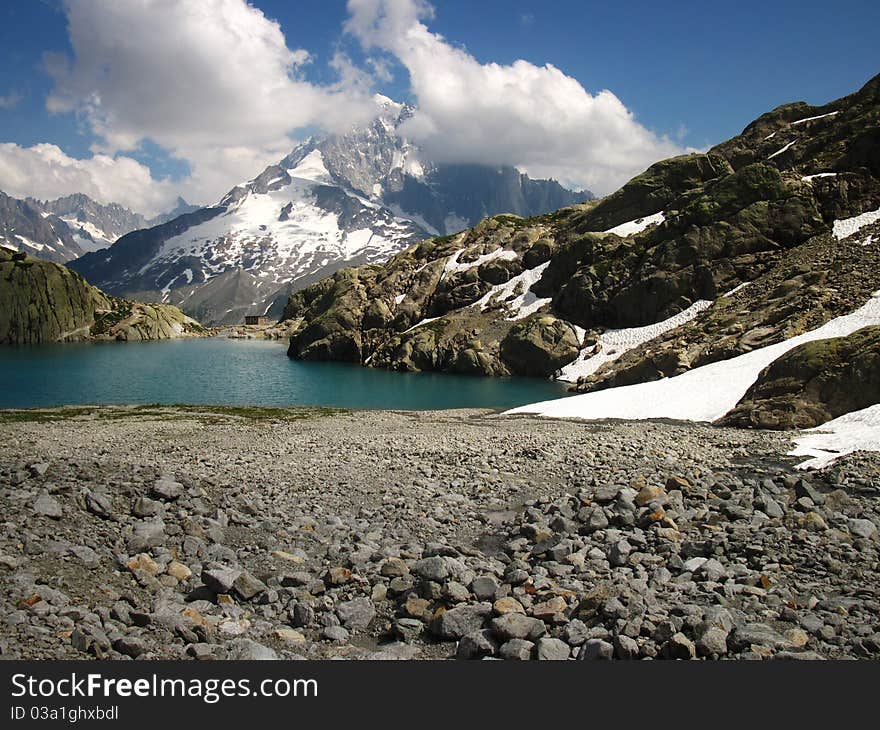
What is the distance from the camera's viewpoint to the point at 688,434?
107ft

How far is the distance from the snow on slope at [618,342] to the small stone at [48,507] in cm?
8190

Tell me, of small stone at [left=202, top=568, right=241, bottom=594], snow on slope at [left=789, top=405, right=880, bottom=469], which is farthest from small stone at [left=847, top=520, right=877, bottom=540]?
small stone at [left=202, top=568, right=241, bottom=594]

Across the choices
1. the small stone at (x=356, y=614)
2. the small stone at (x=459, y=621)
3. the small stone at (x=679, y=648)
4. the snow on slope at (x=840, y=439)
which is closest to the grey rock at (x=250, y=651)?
the small stone at (x=356, y=614)

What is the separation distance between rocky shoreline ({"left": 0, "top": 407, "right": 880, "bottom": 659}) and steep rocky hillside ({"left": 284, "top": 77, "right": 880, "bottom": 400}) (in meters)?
46.6

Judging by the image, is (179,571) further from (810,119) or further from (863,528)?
(810,119)

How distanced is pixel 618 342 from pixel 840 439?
7312 cm

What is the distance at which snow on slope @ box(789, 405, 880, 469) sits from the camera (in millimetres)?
22516

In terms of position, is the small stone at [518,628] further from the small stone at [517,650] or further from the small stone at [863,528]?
the small stone at [863,528]

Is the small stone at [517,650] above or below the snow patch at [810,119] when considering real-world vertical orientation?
below

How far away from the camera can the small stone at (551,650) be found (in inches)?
379

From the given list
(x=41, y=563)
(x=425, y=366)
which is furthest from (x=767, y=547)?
(x=425, y=366)

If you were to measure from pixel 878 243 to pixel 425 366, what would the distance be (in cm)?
7454

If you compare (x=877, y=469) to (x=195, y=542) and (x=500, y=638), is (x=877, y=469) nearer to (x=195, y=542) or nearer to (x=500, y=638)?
(x=500, y=638)

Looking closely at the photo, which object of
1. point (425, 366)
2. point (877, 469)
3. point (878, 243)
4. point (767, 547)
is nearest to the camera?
point (767, 547)
